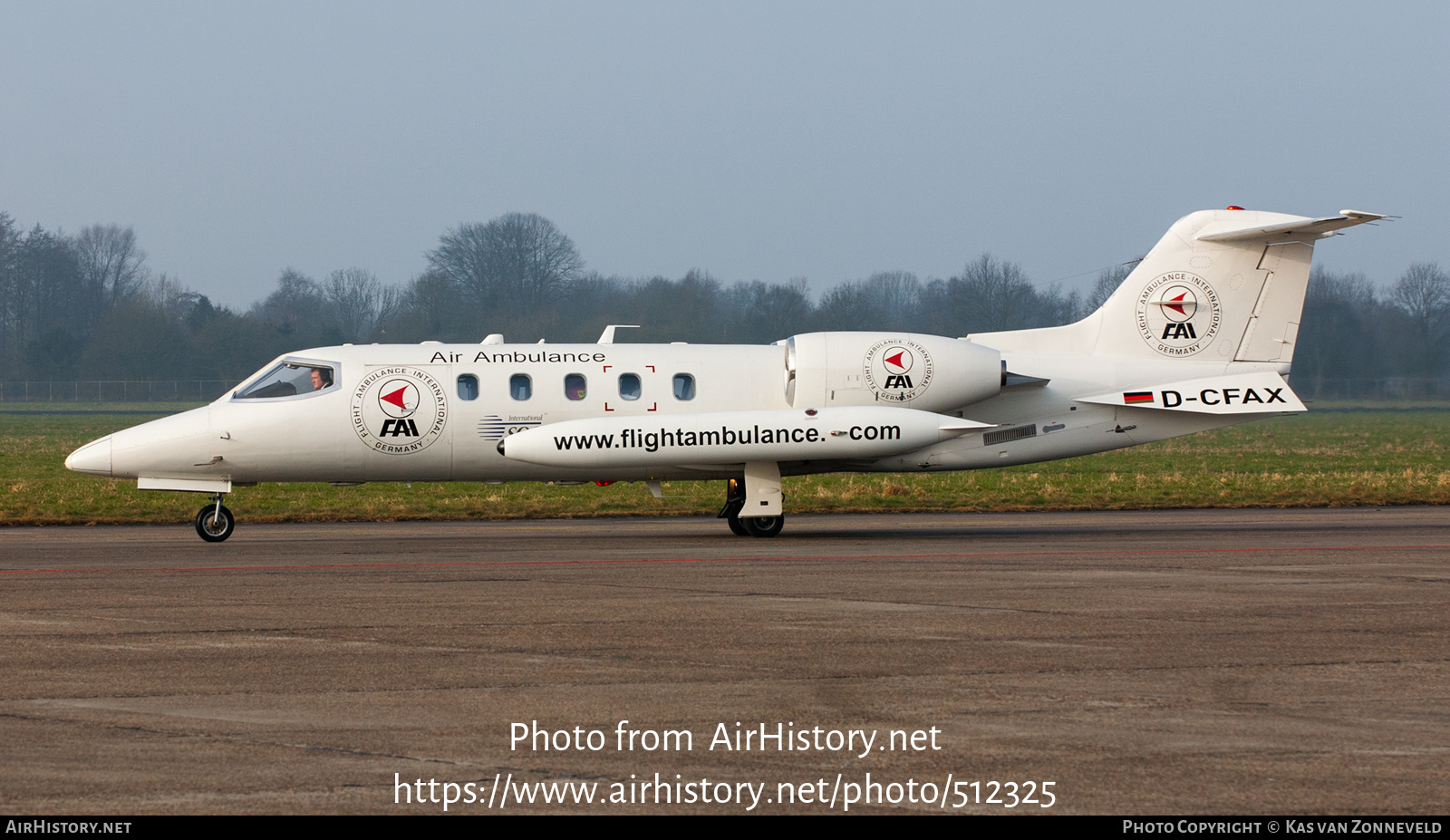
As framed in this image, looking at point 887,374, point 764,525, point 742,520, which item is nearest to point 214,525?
point 742,520

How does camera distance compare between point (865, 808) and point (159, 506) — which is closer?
point (865, 808)

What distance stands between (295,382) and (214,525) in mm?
2130

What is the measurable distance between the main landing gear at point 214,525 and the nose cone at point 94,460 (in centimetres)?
129

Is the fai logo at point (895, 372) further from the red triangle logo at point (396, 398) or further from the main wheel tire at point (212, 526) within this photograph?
the main wheel tire at point (212, 526)

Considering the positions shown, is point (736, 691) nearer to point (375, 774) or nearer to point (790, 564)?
point (375, 774)

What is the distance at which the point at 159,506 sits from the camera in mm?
24328

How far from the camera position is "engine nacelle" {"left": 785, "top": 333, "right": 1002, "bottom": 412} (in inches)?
717

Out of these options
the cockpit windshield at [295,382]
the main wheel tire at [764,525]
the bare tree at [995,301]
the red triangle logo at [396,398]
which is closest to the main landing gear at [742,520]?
the main wheel tire at [764,525]

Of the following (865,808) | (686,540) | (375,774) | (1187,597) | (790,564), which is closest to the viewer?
(865,808)

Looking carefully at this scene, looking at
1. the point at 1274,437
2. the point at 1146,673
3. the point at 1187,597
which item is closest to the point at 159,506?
the point at 1187,597

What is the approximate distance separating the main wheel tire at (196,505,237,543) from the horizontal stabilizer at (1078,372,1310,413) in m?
11.6

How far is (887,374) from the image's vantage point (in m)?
18.2

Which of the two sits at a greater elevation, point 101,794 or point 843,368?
point 843,368

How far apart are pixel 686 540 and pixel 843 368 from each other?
3085mm
